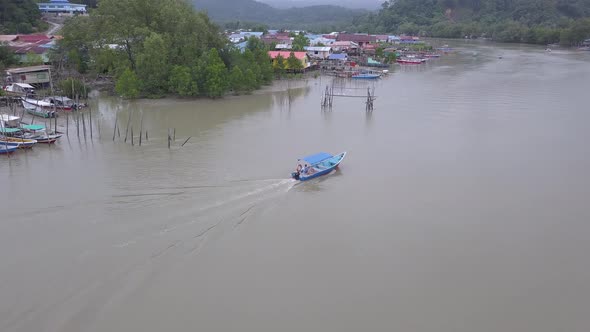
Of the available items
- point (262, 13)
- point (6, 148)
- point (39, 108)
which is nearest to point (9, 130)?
point (6, 148)

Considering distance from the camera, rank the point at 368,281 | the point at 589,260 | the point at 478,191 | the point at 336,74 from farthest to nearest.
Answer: the point at 336,74 < the point at 478,191 < the point at 589,260 < the point at 368,281

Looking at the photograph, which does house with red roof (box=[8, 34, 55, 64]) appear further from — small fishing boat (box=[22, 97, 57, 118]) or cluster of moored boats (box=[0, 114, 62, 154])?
cluster of moored boats (box=[0, 114, 62, 154])

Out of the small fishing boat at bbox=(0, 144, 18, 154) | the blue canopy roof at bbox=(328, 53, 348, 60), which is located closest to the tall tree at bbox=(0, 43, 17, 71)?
the small fishing boat at bbox=(0, 144, 18, 154)

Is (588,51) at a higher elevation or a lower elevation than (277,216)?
higher

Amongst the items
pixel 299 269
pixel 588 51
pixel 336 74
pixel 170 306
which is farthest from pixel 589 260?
pixel 588 51

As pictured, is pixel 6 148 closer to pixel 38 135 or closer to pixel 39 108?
pixel 38 135

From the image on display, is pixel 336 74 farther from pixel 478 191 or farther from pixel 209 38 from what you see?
pixel 478 191
